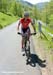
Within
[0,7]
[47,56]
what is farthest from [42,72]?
[0,7]

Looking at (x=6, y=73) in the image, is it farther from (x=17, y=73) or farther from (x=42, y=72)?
(x=42, y=72)

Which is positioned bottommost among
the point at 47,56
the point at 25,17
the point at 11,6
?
the point at 11,6

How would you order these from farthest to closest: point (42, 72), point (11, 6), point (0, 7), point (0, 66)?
point (11, 6) < point (0, 7) < point (0, 66) < point (42, 72)

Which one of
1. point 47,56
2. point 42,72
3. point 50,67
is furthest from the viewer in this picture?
point 47,56

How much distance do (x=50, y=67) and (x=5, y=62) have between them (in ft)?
7.31

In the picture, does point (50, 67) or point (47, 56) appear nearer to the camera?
point (50, 67)

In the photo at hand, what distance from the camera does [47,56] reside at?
12570mm

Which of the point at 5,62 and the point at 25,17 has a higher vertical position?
the point at 25,17

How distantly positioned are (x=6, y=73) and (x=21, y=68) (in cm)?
103

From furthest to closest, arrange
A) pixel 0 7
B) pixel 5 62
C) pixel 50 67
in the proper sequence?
pixel 0 7 < pixel 5 62 < pixel 50 67

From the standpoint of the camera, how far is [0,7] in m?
115

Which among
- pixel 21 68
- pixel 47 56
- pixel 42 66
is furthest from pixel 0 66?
pixel 47 56

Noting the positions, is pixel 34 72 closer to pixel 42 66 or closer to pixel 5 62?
pixel 42 66

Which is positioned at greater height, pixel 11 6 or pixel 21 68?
pixel 21 68
